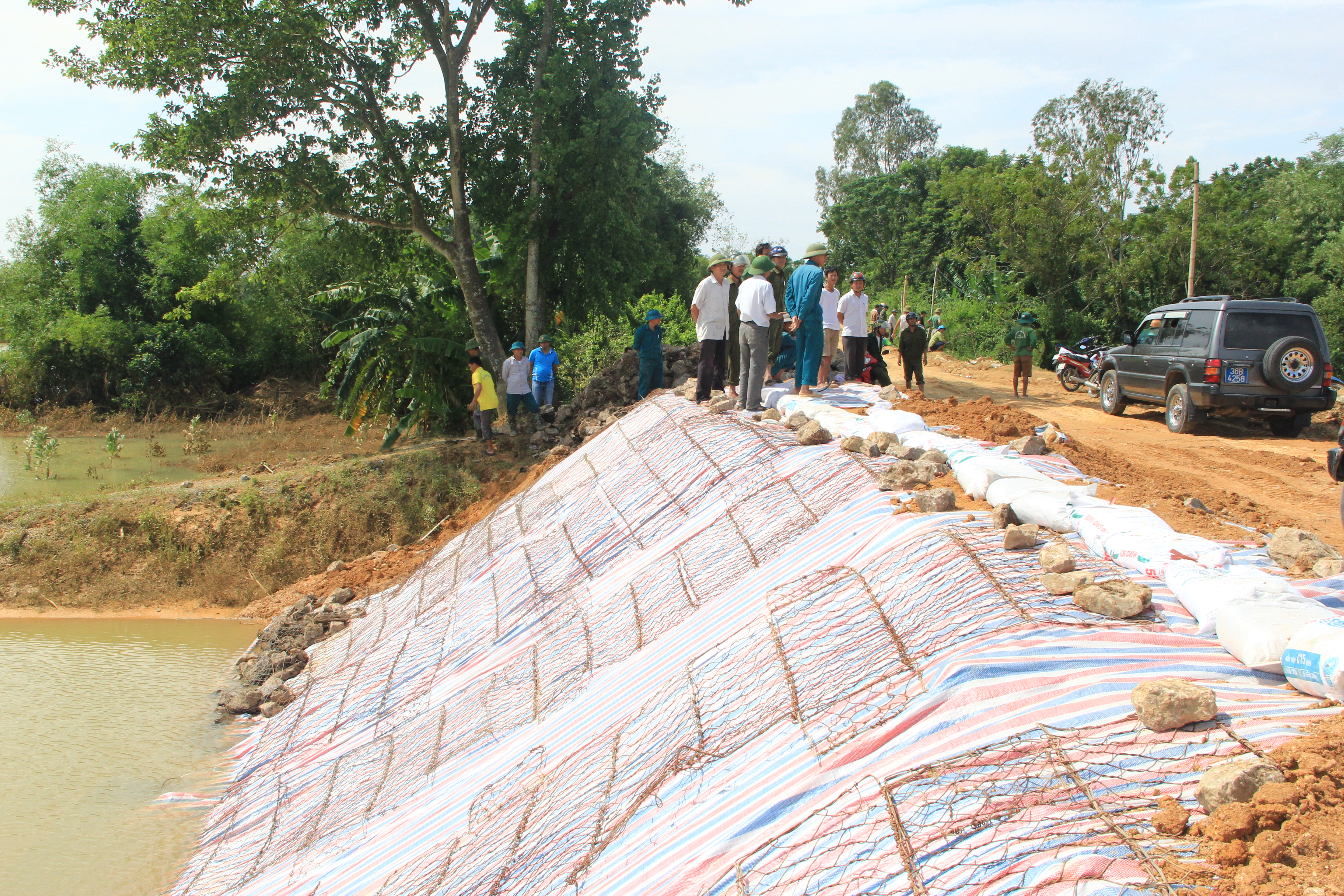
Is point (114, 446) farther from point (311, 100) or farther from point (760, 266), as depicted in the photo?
point (760, 266)

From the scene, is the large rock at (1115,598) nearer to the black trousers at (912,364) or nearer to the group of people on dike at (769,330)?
the group of people on dike at (769,330)

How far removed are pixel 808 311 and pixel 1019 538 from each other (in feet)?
13.0

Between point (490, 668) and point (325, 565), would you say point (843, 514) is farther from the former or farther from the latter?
point (325, 565)

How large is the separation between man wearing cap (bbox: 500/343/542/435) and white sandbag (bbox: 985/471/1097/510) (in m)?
8.53

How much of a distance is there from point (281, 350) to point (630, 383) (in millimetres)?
15826

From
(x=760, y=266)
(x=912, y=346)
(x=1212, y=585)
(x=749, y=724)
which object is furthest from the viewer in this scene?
(x=912, y=346)

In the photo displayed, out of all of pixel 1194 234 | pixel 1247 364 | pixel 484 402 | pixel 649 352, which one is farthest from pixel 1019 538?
pixel 1194 234

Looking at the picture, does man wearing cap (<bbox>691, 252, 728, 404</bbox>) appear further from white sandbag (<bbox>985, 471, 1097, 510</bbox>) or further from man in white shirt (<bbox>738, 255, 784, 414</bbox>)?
white sandbag (<bbox>985, 471, 1097, 510</bbox>)

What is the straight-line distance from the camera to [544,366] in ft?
41.2

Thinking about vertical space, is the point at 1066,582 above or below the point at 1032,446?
below

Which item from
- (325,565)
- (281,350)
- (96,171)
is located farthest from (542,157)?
(96,171)

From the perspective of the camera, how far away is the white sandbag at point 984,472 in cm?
458

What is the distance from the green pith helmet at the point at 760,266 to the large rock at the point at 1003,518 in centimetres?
382

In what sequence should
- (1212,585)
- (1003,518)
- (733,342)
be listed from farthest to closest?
(733,342) → (1003,518) → (1212,585)
